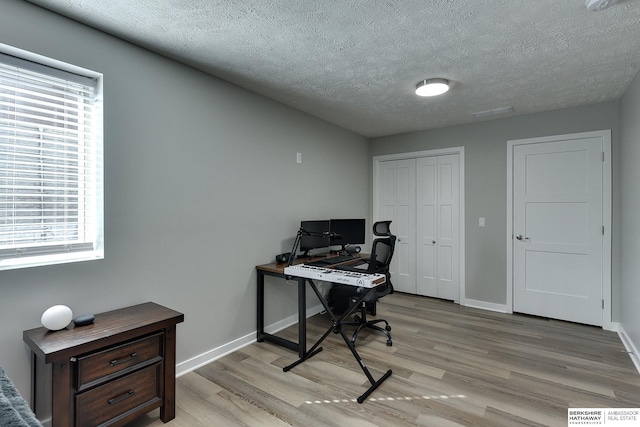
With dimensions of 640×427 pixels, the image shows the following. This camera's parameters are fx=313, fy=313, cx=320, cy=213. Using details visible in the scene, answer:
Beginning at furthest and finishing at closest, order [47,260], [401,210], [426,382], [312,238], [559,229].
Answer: [401,210]
[559,229]
[312,238]
[426,382]
[47,260]

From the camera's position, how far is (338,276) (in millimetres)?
2490

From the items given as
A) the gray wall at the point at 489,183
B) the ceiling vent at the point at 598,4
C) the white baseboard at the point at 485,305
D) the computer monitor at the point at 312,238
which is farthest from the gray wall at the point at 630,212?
the computer monitor at the point at 312,238

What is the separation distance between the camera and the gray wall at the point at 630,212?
265cm

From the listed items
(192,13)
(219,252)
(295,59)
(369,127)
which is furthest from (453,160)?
(192,13)

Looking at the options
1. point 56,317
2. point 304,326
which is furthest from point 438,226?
point 56,317

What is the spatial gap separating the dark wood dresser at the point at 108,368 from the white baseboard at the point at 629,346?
3.67 metres

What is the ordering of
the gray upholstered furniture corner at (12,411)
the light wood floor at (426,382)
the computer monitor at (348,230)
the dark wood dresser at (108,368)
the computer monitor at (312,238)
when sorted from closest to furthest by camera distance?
the gray upholstered furniture corner at (12,411), the dark wood dresser at (108,368), the light wood floor at (426,382), the computer monitor at (312,238), the computer monitor at (348,230)

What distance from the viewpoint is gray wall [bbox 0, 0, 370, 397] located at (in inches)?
72.3

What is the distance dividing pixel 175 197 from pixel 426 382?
2.43 m

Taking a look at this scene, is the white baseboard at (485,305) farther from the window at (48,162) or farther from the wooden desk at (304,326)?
the window at (48,162)

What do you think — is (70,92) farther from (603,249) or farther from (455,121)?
(603,249)

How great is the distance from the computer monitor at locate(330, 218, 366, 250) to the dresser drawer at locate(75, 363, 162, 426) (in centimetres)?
235

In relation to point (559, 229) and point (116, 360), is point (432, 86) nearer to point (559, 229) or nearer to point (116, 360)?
point (559, 229)

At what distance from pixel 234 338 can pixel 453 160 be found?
3.65m
